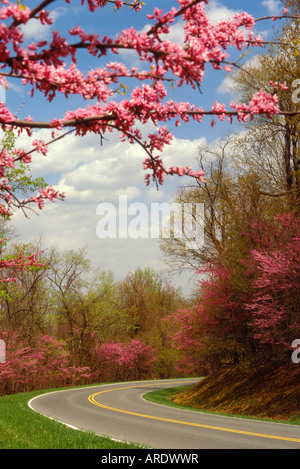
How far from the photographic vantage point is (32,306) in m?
35.1

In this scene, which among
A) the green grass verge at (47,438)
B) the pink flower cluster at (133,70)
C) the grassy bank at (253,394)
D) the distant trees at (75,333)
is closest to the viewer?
the pink flower cluster at (133,70)

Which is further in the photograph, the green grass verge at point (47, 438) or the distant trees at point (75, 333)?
the distant trees at point (75, 333)

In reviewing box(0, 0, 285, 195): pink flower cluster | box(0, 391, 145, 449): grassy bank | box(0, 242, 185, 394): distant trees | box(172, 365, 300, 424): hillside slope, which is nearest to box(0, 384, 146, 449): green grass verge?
box(0, 391, 145, 449): grassy bank

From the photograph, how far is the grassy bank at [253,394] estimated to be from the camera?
16.1 metres

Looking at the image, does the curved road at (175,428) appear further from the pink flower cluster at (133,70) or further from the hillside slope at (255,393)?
the pink flower cluster at (133,70)

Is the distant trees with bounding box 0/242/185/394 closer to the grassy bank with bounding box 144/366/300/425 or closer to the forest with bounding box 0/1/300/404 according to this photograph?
the forest with bounding box 0/1/300/404

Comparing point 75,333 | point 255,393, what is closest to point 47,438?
point 255,393

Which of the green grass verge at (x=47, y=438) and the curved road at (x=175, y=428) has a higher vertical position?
the green grass verge at (x=47, y=438)

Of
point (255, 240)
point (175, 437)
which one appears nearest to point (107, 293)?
point (255, 240)

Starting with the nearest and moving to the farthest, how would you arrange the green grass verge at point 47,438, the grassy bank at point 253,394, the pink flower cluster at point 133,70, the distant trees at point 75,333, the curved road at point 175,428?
the pink flower cluster at point 133,70 < the green grass verge at point 47,438 < the curved road at point 175,428 < the grassy bank at point 253,394 < the distant trees at point 75,333

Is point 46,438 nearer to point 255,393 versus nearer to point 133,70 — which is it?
point 133,70

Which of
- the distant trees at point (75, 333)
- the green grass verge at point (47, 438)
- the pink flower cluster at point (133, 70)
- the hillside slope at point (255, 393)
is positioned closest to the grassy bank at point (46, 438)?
the green grass verge at point (47, 438)

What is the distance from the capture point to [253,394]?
1856 centimetres

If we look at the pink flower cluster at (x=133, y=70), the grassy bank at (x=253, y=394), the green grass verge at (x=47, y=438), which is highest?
the pink flower cluster at (x=133, y=70)
